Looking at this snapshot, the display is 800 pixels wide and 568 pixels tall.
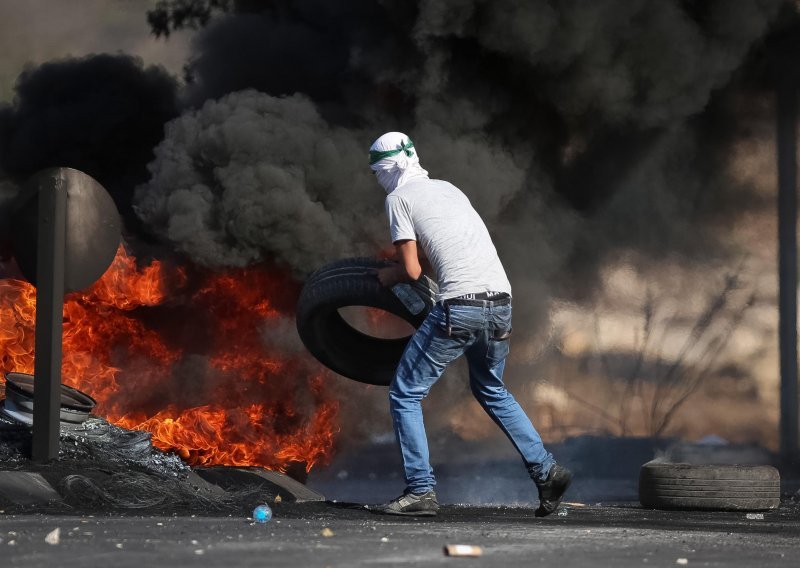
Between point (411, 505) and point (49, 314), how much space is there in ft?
9.57

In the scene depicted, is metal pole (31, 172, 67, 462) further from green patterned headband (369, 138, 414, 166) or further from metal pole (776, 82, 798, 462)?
metal pole (776, 82, 798, 462)

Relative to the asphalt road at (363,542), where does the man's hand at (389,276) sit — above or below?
above

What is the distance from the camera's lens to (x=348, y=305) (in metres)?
7.75

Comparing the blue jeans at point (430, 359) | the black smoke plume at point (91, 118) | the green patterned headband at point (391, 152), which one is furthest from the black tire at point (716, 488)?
the black smoke plume at point (91, 118)

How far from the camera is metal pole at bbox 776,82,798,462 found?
15.7 m

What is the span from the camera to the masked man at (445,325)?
249 inches

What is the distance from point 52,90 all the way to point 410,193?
43.1 feet

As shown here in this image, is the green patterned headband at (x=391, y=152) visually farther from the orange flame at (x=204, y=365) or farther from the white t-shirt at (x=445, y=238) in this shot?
the orange flame at (x=204, y=365)

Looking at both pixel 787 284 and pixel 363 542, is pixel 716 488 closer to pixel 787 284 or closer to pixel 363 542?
pixel 363 542

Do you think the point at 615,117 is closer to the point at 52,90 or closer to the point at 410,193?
the point at 52,90

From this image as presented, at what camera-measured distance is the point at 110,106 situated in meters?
18.0

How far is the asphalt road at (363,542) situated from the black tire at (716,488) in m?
2.80

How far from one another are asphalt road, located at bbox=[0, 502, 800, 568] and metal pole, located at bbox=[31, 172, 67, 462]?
66.5 inches

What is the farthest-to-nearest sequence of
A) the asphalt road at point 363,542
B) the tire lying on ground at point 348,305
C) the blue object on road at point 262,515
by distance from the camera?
the tire lying on ground at point 348,305 → the blue object on road at point 262,515 → the asphalt road at point 363,542
